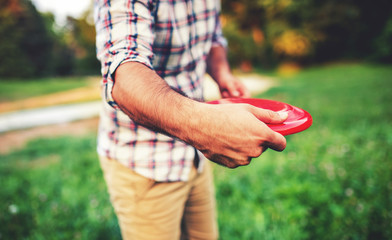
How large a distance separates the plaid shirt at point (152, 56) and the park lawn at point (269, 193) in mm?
1366

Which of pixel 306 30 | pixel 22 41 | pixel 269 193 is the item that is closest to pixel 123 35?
pixel 269 193

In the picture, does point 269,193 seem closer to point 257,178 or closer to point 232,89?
point 257,178

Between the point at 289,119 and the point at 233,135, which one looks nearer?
the point at 233,135

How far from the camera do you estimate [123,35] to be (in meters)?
0.84

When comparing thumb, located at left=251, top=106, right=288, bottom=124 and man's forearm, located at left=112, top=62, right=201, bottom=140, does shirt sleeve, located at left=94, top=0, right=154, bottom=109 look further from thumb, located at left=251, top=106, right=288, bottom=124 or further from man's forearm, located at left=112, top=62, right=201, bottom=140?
thumb, located at left=251, top=106, right=288, bottom=124

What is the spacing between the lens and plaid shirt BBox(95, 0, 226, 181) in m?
0.84

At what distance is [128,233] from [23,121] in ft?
24.0

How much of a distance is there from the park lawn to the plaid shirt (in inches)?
53.8

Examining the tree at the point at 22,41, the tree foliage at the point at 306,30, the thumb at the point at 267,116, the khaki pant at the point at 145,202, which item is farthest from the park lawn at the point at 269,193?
the tree at the point at 22,41

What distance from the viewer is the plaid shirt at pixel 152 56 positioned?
84 cm

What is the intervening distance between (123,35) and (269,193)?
2332 mm

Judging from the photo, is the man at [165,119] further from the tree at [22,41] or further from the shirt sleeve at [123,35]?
the tree at [22,41]

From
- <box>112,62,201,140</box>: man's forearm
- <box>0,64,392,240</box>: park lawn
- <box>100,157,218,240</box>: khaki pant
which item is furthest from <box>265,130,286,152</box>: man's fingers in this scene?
<box>0,64,392,240</box>: park lawn

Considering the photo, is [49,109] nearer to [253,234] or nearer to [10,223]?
[10,223]
